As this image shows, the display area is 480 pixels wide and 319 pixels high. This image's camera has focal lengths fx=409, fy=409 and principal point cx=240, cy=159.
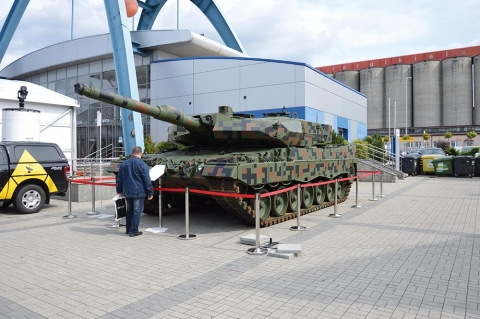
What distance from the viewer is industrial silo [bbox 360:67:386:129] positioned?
220 ft

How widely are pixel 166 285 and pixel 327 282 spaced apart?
204cm

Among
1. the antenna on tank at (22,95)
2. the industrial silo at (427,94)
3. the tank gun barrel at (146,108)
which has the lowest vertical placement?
the tank gun barrel at (146,108)

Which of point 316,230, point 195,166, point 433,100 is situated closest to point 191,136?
point 195,166

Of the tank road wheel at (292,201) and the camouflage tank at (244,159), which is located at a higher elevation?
the camouflage tank at (244,159)

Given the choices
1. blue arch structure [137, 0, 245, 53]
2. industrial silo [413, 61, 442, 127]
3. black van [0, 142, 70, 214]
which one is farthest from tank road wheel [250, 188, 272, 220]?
industrial silo [413, 61, 442, 127]

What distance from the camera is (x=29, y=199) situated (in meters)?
10.8

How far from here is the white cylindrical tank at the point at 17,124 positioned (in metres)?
13.5

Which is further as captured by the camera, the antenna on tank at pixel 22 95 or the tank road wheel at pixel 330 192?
the antenna on tank at pixel 22 95

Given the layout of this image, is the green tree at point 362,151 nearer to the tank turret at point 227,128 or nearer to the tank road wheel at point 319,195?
the tank road wheel at point 319,195

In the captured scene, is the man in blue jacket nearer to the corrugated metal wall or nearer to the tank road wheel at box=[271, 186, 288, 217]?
the tank road wheel at box=[271, 186, 288, 217]

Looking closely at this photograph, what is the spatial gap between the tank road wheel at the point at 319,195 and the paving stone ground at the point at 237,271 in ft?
5.38

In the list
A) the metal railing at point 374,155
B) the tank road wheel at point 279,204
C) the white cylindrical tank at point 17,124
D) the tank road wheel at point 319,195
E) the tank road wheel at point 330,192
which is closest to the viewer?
the tank road wheel at point 279,204

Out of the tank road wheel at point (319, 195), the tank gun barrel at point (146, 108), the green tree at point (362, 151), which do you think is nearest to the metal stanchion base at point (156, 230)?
the tank gun barrel at point (146, 108)

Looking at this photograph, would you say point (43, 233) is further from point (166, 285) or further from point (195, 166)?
point (166, 285)
